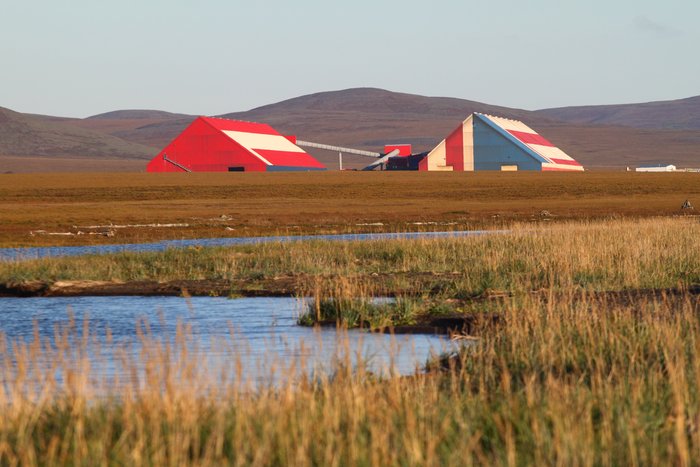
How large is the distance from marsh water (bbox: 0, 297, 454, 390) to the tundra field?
32cm

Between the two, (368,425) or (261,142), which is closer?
(368,425)

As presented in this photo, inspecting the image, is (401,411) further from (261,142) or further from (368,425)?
(261,142)

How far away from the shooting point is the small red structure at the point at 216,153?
322 ft

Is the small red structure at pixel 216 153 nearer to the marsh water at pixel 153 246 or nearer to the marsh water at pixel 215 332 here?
the marsh water at pixel 153 246

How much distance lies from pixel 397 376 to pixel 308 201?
163 ft

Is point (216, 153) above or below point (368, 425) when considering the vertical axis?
above

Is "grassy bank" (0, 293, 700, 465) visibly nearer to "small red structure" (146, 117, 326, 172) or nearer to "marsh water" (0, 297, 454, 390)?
"marsh water" (0, 297, 454, 390)

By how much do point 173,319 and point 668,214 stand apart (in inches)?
1472

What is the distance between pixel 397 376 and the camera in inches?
368

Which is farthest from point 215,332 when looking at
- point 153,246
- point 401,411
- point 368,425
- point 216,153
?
point 216,153

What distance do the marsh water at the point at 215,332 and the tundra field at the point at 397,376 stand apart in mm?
317

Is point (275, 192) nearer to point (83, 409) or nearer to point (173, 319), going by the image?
point (173, 319)

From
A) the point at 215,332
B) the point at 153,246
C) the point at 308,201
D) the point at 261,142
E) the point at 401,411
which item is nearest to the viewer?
the point at 401,411

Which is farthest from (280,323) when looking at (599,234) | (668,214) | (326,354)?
(668,214)
